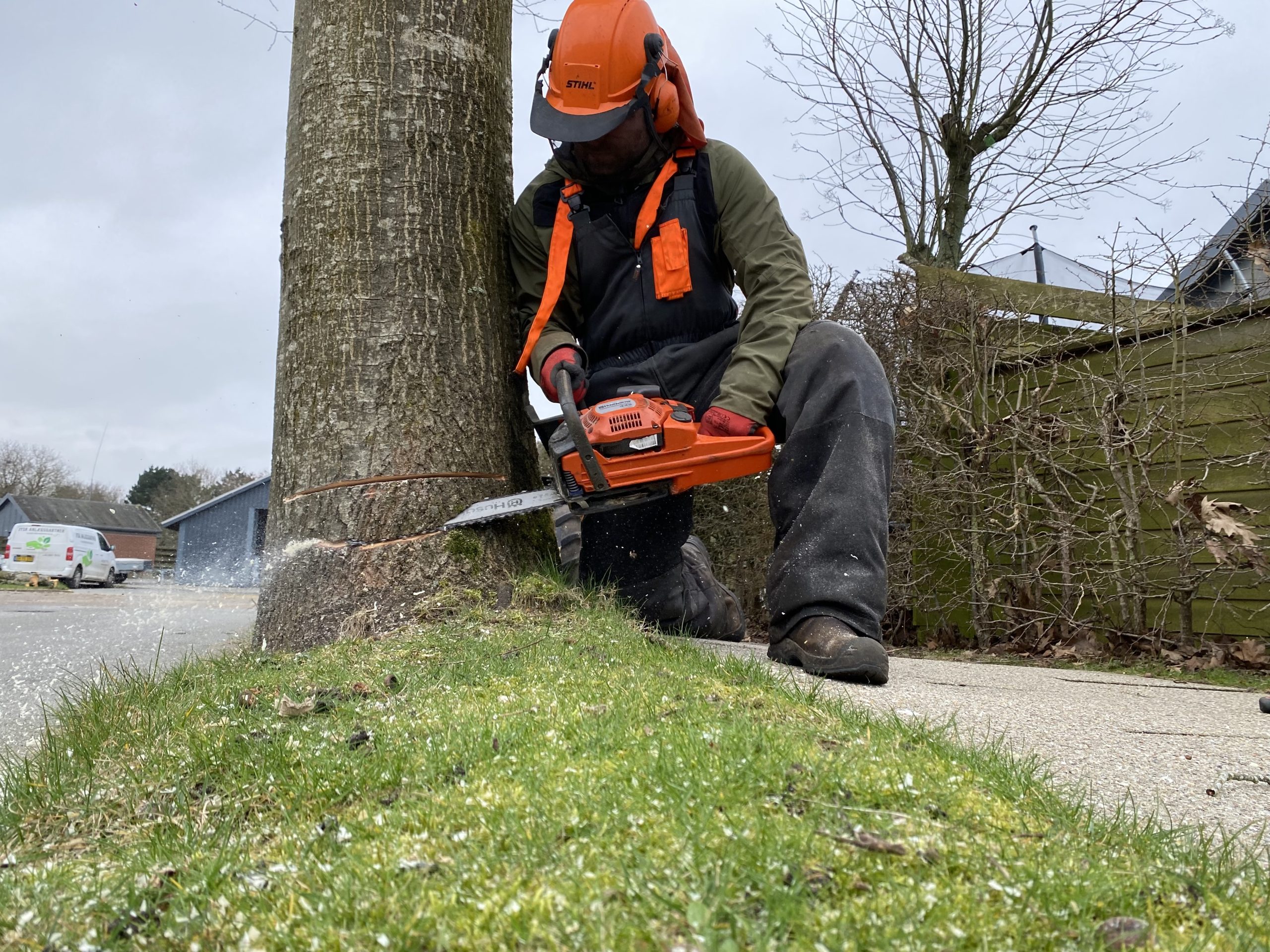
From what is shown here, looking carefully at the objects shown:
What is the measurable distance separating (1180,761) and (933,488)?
4134mm

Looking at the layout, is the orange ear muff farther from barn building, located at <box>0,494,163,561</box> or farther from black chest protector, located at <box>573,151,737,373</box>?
barn building, located at <box>0,494,163,561</box>

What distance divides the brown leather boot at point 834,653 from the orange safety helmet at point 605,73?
6.06 feet

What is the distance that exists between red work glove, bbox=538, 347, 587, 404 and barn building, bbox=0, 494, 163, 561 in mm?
59232

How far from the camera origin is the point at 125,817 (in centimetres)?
166

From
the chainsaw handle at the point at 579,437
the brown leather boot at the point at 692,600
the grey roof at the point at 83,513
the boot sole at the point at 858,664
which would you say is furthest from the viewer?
the grey roof at the point at 83,513

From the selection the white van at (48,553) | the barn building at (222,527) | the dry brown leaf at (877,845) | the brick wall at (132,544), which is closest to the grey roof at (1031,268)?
the dry brown leaf at (877,845)

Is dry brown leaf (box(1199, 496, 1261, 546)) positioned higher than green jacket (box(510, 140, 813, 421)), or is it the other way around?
green jacket (box(510, 140, 813, 421))

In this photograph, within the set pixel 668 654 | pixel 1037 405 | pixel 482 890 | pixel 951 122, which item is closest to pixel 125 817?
pixel 482 890

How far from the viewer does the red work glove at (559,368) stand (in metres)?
3.37

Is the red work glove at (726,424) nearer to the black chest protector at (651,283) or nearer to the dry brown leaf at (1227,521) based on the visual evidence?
the black chest protector at (651,283)

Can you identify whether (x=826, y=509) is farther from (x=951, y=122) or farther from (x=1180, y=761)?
(x=951, y=122)

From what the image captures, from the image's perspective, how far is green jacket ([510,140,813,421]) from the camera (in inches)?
127

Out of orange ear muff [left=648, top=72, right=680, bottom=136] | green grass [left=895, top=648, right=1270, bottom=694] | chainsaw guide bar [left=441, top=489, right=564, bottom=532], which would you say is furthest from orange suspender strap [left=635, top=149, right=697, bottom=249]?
green grass [left=895, top=648, right=1270, bottom=694]

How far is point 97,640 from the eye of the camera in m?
4.18
